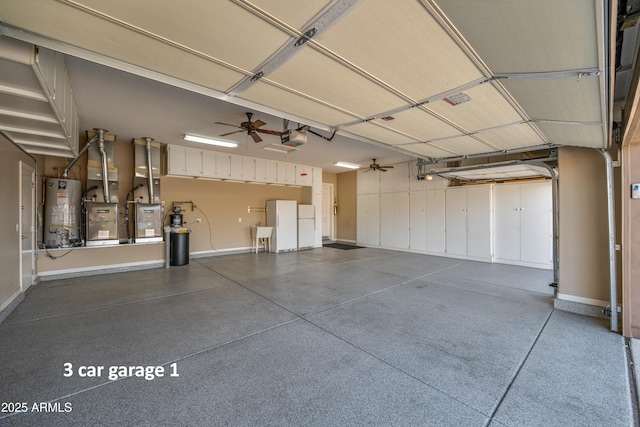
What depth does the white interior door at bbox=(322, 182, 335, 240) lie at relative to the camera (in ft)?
34.8

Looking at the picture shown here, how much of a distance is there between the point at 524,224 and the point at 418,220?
2594mm

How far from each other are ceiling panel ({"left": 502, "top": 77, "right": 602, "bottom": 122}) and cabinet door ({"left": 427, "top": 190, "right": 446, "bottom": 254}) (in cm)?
508

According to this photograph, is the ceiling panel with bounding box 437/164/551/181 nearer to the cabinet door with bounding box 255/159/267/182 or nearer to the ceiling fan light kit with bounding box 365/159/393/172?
the ceiling fan light kit with bounding box 365/159/393/172

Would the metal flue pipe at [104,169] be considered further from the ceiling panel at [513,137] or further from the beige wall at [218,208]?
the ceiling panel at [513,137]

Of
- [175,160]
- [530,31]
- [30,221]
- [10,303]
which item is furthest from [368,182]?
[10,303]

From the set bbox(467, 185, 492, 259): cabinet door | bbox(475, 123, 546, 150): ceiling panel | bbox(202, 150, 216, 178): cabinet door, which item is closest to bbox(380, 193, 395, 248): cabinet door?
bbox(467, 185, 492, 259): cabinet door

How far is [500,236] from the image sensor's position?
6.45 m

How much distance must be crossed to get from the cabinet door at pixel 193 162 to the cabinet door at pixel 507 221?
24.9 ft

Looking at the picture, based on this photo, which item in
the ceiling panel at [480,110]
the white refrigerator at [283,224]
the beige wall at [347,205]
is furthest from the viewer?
the beige wall at [347,205]

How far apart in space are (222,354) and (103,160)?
5097mm

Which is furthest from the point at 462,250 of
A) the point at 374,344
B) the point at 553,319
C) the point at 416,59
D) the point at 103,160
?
the point at 103,160

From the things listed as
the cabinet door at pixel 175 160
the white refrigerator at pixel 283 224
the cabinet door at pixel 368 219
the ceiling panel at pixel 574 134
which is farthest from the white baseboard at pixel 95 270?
→ the ceiling panel at pixel 574 134

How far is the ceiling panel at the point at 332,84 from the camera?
1.93 metres

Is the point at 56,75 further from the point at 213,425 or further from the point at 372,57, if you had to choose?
the point at 213,425
